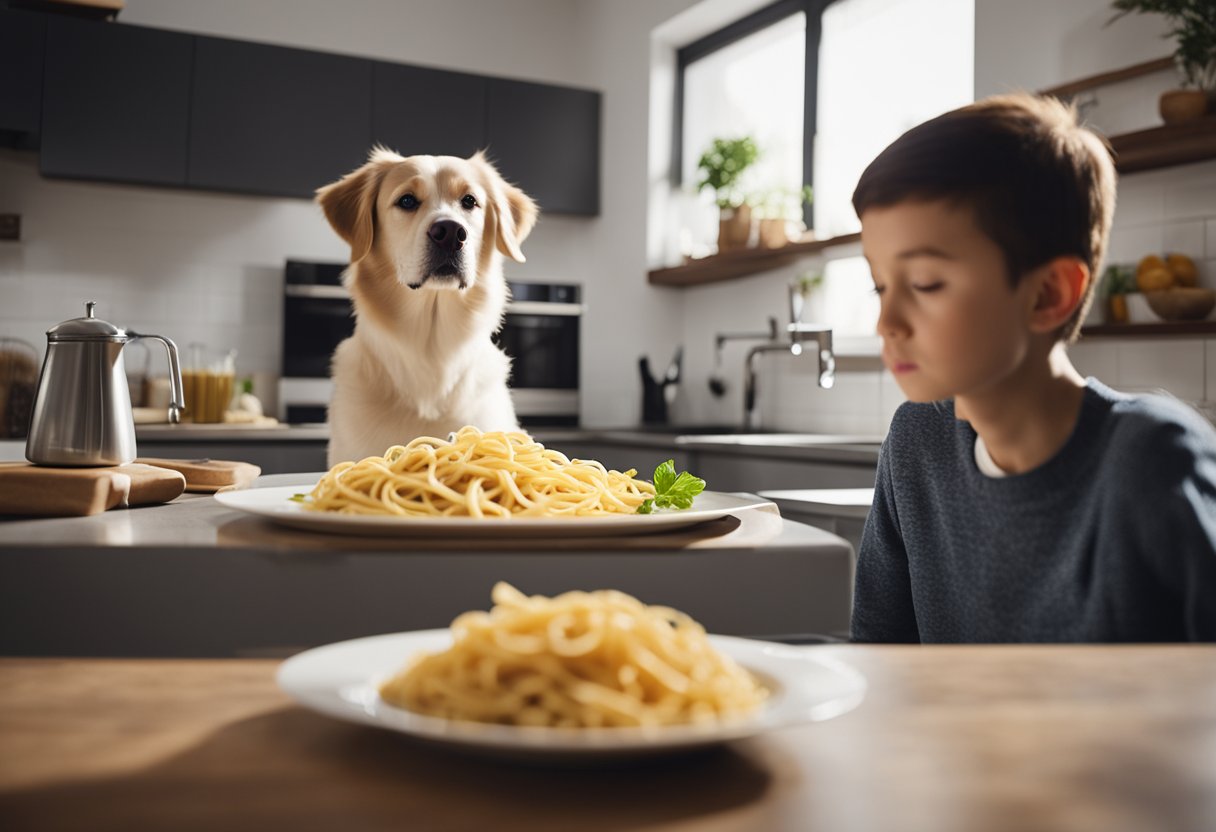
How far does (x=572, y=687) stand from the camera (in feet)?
1.57

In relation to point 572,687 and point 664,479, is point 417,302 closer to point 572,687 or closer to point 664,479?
point 664,479

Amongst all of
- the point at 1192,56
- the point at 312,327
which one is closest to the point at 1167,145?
the point at 1192,56

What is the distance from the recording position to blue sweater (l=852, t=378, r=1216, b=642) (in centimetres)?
96

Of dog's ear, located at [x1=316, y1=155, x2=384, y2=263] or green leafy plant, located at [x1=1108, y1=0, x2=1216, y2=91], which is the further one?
green leafy plant, located at [x1=1108, y1=0, x2=1216, y2=91]

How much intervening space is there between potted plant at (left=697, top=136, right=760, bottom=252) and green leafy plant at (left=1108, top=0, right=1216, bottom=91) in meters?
1.91

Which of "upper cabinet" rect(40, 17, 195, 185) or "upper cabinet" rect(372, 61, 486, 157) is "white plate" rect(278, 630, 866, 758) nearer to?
"upper cabinet" rect(40, 17, 195, 185)

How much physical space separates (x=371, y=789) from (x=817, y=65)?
4.36m

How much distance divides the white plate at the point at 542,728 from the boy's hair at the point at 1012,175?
0.58 meters

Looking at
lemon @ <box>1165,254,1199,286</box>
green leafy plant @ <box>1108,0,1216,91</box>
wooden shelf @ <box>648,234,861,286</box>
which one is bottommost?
lemon @ <box>1165,254,1199,286</box>

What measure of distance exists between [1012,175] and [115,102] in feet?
13.1

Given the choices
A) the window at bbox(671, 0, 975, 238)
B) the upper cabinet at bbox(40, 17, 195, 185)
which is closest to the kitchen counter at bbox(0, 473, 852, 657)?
the window at bbox(671, 0, 975, 238)

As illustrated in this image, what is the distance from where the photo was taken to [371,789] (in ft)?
1.42

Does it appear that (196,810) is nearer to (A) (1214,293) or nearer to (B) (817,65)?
(A) (1214,293)

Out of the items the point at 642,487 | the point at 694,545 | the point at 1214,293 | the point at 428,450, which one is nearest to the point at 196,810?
the point at 694,545
